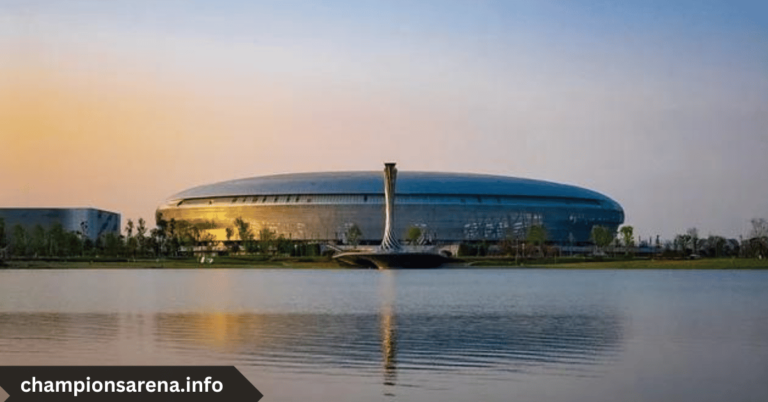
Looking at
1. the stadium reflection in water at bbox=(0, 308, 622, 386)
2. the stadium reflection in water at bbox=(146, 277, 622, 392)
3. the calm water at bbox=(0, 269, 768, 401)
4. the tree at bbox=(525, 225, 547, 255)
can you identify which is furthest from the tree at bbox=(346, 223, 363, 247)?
the stadium reflection in water at bbox=(0, 308, 622, 386)

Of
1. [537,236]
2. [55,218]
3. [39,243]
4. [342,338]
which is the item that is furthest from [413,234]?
[342,338]

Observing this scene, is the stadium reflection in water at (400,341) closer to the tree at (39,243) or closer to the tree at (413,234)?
the tree at (39,243)

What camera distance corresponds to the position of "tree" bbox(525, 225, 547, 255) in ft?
381

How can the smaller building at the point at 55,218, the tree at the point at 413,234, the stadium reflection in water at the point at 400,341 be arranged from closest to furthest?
the stadium reflection in water at the point at 400,341, the tree at the point at 413,234, the smaller building at the point at 55,218

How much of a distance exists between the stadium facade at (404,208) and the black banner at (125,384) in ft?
339

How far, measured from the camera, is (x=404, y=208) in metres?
124

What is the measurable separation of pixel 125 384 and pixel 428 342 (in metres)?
8.83

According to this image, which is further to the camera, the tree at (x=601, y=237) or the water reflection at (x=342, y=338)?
the tree at (x=601, y=237)

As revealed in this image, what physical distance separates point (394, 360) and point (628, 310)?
1627cm

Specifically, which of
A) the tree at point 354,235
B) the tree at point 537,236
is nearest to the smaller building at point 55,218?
the tree at point 354,235

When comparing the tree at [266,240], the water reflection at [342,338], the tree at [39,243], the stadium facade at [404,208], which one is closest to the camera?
the water reflection at [342,338]

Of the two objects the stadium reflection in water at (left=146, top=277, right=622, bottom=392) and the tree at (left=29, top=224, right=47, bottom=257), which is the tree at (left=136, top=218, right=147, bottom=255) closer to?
the tree at (left=29, top=224, right=47, bottom=257)

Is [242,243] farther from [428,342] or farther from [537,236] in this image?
[428,342]

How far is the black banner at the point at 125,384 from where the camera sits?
1566cm
